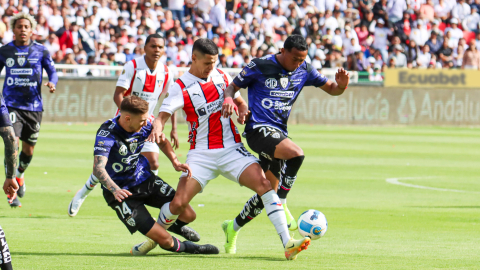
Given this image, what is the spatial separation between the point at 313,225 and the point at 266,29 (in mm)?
23173

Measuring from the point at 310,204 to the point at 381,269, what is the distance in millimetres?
4495

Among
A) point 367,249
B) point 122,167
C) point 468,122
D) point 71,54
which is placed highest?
point 122,167

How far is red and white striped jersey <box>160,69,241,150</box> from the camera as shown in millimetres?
6828

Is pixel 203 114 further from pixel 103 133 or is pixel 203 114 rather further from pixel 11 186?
pixel 11 186

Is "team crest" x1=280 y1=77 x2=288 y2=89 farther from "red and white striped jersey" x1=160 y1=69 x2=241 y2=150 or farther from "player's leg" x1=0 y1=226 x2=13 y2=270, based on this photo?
"player's leg" x1=0 y1=226 x2=13 y2=270

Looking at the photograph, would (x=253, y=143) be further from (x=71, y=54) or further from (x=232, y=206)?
(x=71, y=54)

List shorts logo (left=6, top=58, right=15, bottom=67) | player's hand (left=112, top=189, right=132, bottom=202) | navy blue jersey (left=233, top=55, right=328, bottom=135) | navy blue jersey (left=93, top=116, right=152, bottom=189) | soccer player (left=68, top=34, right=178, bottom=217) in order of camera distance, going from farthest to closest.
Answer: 1. shorts logo (left=6, top=58, right=15, bottom=67)
2. soccer player (left=68, top=34, right=178, bottom=217)
3. navy blue jersey (left=233, top=55, right=328, bottom=135)
4. navy blue jersey (left=93, top=116, right=152, bottom=189)
5. player's hand (left=112, top=189, right=132, bottom=202)

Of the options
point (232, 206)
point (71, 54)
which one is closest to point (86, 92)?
point (71, 54)

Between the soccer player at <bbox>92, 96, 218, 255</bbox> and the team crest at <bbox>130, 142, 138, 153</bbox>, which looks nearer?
the soccer player at <bbox>92, 96, 218, 255</bbox>

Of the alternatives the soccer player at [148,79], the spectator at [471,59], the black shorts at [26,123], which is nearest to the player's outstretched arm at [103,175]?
the soccer player at [148,79]

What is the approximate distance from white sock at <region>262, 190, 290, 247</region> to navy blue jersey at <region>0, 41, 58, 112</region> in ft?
15.9

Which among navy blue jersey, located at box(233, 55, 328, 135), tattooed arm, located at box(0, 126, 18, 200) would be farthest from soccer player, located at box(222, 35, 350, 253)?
tattooed arm, located at box(0, 126, 18, 200)

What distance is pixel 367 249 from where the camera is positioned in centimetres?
682

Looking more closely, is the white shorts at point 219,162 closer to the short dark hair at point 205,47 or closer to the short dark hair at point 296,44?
the short dark hair at point 205,47
